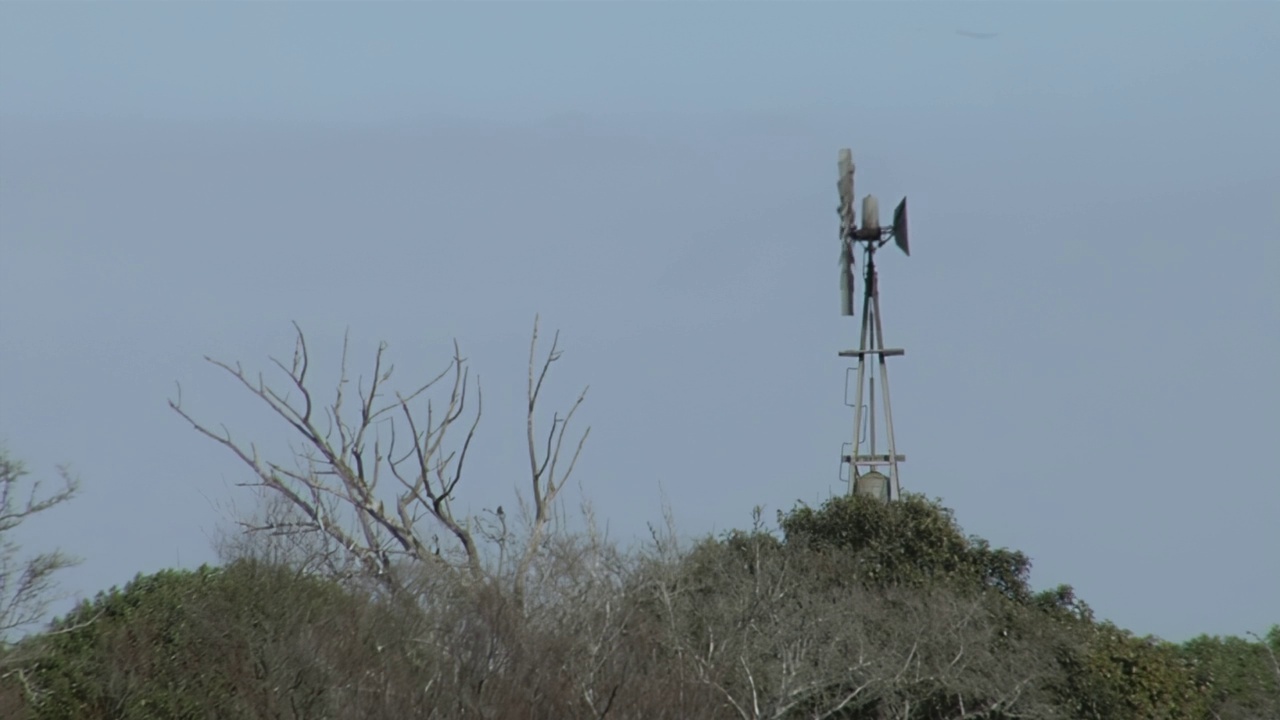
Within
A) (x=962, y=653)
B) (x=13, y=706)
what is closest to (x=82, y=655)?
(x=13, y=706)

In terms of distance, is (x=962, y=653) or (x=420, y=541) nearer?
(x=962, y=653)

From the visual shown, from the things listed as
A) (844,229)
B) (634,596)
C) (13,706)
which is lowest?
(13,706)

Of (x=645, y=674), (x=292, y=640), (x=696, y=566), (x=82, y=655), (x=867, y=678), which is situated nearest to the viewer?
(x=292, y=640)

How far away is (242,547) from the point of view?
29859 mm

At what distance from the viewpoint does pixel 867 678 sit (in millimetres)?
25234

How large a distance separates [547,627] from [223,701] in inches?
174

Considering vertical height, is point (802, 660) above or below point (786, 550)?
below

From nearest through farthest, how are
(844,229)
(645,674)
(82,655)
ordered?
(645,674) → (82,655) → (844,229)

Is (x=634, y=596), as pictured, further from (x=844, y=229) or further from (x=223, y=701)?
(x=844, y=229)

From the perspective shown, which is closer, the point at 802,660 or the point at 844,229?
the point at 802,660

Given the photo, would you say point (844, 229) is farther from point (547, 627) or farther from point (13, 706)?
point (13, 706)

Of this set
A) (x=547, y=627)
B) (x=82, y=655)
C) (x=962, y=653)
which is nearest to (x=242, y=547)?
(x=82, y=655)

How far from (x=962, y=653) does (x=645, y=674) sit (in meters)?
6.80

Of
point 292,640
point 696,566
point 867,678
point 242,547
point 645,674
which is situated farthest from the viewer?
point 242,547
